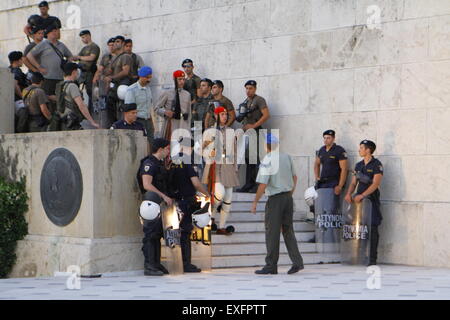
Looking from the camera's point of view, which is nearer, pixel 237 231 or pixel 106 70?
pixel 237 231

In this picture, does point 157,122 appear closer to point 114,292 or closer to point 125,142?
point 125,142

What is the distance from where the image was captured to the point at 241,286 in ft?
42.1

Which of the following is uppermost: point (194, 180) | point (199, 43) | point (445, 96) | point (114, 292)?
point (199, 43)

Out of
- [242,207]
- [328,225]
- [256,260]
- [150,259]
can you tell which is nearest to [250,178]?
[242,207]

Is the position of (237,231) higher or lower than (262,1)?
lower

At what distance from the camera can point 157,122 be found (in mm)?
21172

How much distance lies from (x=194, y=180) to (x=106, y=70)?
726cm

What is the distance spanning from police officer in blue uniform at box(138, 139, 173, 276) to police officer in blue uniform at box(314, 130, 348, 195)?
403 centimetres

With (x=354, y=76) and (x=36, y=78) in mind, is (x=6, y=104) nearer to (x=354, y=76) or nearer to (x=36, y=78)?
(x=36, y=78)

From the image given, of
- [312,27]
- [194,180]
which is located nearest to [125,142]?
[194,180]

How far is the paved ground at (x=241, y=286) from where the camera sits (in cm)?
1169

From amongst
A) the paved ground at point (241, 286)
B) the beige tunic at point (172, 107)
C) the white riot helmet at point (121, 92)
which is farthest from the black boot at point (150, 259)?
the white riot helmet at point (121, 92)
